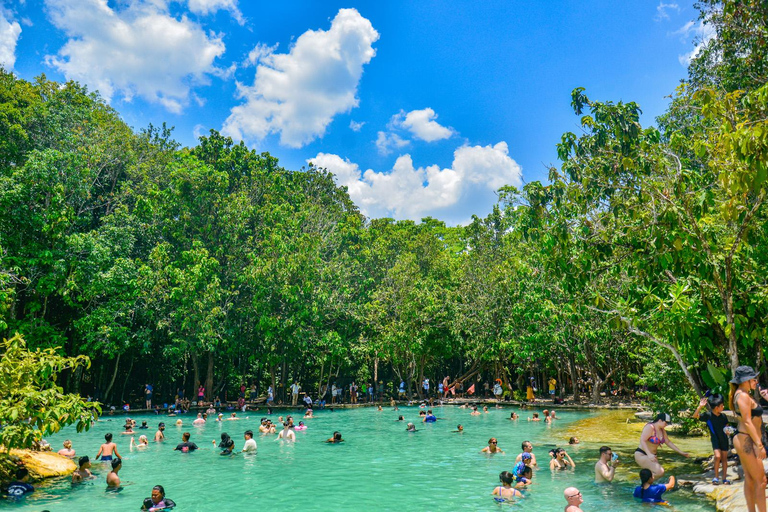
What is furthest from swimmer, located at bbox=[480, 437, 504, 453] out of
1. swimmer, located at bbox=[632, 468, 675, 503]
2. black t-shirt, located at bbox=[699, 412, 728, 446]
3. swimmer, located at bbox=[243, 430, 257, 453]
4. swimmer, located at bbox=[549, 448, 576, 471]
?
swimmer, located at bbox=[243, 430, 257, 453]

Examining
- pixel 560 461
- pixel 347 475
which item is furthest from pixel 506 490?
pixel 347 475

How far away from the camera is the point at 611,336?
2769 centimetres

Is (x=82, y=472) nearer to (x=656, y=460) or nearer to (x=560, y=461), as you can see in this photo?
(x=560, y=461)

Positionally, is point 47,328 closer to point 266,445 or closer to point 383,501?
point 266,445

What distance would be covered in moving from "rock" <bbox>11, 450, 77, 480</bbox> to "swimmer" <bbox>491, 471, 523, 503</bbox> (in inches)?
468

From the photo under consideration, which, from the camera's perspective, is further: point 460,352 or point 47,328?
point 460,352

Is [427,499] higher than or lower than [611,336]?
lower

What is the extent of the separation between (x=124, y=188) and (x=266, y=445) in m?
20.7

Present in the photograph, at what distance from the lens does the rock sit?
45.0 ft

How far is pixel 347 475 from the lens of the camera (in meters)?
15.0

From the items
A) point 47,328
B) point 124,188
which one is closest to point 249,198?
point 124,188

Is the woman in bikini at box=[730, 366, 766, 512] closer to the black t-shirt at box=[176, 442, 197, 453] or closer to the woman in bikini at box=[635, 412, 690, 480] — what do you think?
the woman in bikini at box=[635, 412, 690, 480]

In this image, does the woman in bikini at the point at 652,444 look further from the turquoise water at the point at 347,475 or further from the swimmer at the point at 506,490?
the swimmer at the point at 506,490

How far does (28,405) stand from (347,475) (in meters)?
8.44
